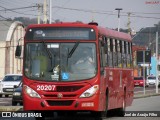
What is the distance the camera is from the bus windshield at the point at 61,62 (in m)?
19.8

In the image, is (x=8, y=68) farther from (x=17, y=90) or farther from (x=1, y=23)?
(x=17, y=90)

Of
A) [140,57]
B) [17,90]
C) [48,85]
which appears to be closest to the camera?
[48,85]

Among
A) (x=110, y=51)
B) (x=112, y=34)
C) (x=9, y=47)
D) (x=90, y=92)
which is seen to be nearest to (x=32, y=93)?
(x=90, y=92)

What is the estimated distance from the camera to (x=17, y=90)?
115 ft

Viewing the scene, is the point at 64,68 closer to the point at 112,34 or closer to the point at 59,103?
the point at 59,103

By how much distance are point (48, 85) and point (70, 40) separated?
1.59 m

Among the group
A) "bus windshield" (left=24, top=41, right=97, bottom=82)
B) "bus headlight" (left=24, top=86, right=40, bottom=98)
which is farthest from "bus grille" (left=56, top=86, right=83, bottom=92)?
"bus headlight" (left=24, top=86, right=40, bottom=98)

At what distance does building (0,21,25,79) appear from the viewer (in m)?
82.6

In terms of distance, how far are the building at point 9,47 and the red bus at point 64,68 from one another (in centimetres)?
6219

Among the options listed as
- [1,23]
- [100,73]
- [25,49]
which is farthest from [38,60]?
[1,23]

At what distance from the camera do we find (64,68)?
1981 cm

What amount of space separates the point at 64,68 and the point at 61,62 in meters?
0.22

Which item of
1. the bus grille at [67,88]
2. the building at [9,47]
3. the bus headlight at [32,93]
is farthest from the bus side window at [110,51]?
the building at [9,47]

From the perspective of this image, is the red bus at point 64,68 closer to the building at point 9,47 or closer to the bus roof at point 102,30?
the bus roof at point 102,30
